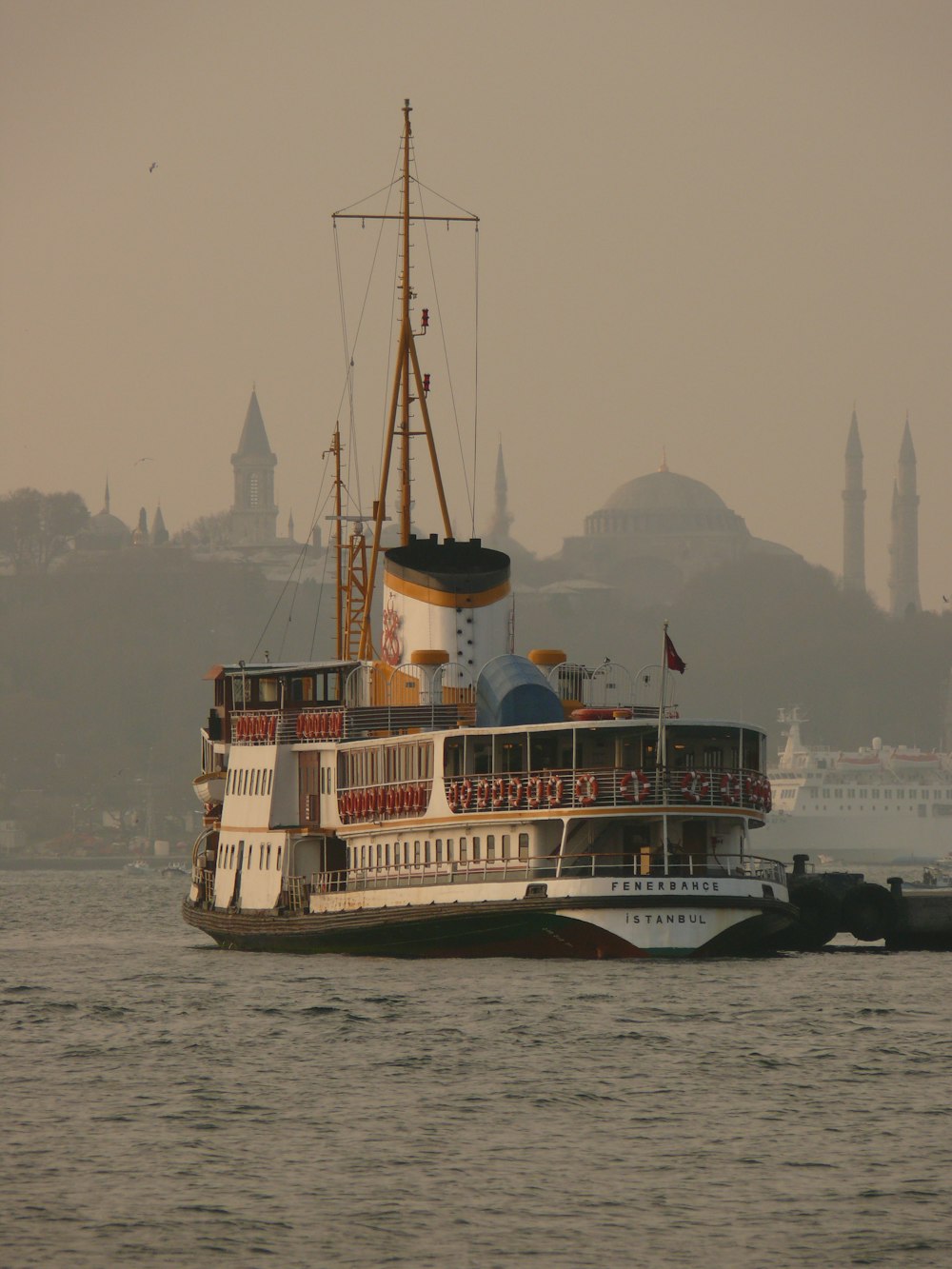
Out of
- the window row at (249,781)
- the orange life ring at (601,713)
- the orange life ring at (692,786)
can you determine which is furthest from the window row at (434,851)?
the orange life ring at (692,786)

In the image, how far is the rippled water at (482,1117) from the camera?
2886 cm

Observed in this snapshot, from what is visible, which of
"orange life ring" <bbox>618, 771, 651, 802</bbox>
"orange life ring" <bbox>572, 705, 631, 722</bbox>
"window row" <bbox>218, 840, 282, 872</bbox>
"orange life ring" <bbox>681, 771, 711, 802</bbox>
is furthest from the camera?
"window row" <bbox>218, 840, 282, 872</bbox>

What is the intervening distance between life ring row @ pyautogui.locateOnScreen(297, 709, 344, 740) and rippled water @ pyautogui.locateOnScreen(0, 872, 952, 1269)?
5388 mm

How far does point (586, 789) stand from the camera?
49.6 meters

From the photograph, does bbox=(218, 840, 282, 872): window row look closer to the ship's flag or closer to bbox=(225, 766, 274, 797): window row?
bbox=(225, 766, 274, 797): window row

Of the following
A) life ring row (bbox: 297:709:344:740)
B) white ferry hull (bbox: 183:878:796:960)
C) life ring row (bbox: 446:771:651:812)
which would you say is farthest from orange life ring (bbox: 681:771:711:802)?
life ring row (bbox: 297:709:344:740)

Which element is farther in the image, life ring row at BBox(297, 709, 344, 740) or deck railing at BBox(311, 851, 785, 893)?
life ring row at BBox(297, 709, 344, 740)

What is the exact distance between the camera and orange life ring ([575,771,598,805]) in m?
49.6

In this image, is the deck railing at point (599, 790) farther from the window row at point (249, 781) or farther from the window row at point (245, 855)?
the window row at point (245, 855)

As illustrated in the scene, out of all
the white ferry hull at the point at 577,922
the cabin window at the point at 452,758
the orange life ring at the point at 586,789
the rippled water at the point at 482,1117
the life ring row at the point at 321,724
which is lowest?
the rippled water at the point at 482,1117

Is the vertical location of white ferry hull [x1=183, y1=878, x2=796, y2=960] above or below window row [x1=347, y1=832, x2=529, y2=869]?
below

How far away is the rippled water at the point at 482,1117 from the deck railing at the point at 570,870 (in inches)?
69.1

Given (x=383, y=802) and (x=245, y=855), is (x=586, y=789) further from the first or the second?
(x=245, y=855)

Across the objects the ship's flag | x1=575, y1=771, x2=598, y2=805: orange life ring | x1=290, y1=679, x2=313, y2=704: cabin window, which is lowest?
x1=575, y1=771, x2=598, y2=805: orange life ring
